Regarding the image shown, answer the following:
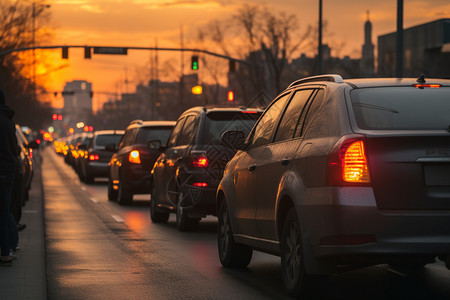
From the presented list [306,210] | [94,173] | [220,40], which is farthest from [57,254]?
[220,40]

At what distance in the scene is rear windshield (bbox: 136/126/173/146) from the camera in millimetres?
21781

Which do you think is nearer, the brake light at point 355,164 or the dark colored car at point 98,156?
the brake light at point 355,164

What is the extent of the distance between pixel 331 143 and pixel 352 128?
197 millimetres

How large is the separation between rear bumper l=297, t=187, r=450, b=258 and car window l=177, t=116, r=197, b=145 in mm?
8165

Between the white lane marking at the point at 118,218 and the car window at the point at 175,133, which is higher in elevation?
the car window at the point at 175,133

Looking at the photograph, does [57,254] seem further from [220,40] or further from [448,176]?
[220,40]

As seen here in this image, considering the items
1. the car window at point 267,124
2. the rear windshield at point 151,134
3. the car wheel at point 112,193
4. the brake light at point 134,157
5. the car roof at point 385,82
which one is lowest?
the car wheel at point 112,193

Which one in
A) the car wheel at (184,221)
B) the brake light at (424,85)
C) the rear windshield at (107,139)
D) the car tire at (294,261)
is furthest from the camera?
the rear windshield at (107,139)

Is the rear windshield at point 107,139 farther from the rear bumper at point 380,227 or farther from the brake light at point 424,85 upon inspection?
the rear bumper at point 380,227

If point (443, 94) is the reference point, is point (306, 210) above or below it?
below

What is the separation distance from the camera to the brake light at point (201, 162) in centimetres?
1518

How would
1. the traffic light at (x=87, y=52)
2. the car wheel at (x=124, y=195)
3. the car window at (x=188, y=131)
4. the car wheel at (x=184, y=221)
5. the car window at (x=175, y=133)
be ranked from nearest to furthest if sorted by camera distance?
1. the car wheel at (x=184, y=221)
2. the car window at (x=188, y=131)
3. the car window at (x=175, y=133)
4. the car wheel at (x=124, y=195)
5. the traffic light at (x=87, y=52)

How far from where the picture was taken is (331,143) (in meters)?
7.77

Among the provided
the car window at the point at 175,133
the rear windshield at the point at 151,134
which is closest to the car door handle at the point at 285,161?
the car window at the point at 175,133
